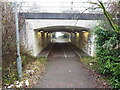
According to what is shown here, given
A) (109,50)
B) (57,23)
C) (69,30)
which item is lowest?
(109,50)

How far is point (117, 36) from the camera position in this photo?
15.1 feet

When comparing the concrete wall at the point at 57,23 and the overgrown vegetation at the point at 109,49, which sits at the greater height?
the concrete wall at the point at 57,23

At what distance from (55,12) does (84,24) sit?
3.00 m

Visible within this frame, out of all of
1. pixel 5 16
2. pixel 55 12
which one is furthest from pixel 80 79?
pixel 55 12

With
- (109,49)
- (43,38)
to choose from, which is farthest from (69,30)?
(109,49)

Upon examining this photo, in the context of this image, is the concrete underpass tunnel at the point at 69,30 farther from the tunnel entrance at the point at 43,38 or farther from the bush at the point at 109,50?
the bush at the point at 109,50

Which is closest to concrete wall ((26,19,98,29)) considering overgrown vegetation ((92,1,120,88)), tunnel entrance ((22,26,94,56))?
tunnel entrance ((22,26,94,56))

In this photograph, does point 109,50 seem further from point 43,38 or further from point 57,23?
point 43,38

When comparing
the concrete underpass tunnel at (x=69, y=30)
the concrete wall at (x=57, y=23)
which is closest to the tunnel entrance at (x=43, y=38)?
the concrete underpass tunnel at (x=69, y=30)

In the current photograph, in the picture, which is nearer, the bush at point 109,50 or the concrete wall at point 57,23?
the bush at point 109,50

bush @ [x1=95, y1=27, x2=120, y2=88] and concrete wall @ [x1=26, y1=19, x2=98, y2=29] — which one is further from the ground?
concrete wall @ [x1=26, y1=19, x2=98, y2=29]

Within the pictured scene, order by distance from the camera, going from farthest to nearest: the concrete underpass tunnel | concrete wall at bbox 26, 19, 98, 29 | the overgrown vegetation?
the concrete underpass tunnel < concrete wall at bbox 26, 19, 98, 29 < the overgrown vegetation

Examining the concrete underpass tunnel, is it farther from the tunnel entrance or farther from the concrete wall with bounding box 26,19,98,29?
the concrete wall with bounding box 26,19,98,29

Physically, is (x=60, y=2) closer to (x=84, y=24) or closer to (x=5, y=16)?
(x=84, y=24)
